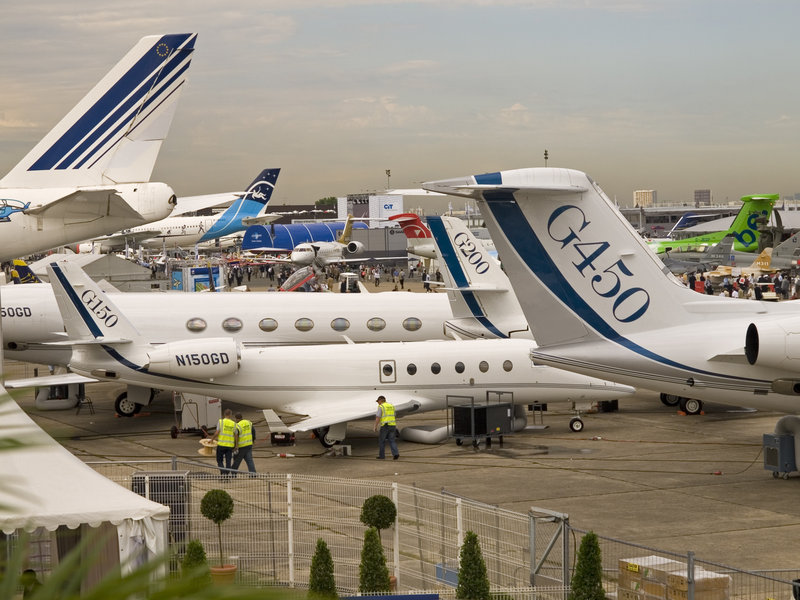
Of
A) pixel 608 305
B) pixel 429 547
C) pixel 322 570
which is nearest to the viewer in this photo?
pixel 322 570

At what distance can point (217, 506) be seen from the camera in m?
13.4

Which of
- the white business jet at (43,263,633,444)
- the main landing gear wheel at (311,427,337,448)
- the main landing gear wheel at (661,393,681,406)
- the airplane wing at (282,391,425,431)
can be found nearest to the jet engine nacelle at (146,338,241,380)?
the white business jet at (43,263,633,444)

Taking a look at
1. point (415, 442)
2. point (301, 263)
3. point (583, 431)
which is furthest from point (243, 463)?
point (301, 263)

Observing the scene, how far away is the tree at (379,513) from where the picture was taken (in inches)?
511

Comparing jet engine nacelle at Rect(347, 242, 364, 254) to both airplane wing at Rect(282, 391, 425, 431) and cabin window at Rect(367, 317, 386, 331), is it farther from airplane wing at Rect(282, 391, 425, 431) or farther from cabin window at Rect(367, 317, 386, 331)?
airplane wing at Rect(282, 391, 425, 431)

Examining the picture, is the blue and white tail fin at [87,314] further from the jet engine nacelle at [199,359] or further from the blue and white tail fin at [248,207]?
the blue and white tail fin at [248,207]

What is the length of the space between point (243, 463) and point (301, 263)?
206ft

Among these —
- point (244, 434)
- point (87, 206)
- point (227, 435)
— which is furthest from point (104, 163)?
point (244, 434)

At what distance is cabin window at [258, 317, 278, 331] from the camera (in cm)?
2903

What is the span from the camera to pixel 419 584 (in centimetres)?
1330

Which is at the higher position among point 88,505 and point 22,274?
point 22,274

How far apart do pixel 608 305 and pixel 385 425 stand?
23.5ft

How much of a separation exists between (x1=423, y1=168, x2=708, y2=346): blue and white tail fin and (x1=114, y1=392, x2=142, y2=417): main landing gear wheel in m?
15.5

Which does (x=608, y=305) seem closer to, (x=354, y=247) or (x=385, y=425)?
(x=385, y=425)
